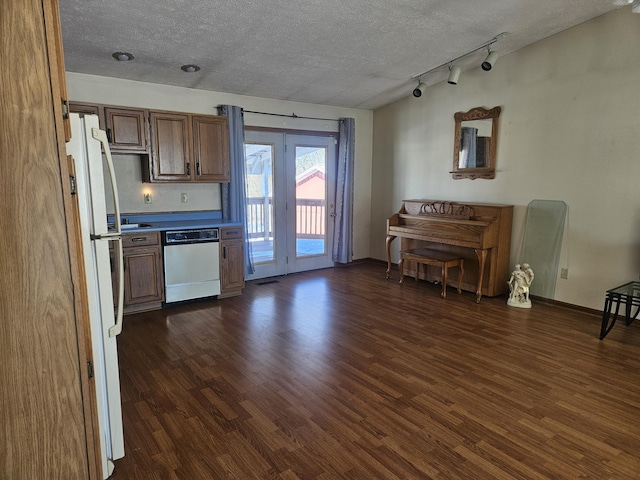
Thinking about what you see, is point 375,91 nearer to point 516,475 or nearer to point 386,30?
point 386,30

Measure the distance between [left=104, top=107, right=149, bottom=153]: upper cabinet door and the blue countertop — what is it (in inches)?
30.8

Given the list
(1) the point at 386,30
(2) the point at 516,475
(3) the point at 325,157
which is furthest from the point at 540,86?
(2) the point at 516,475

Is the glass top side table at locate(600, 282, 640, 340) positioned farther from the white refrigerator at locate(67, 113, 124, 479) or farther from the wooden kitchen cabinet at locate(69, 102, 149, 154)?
the wooden kitchen cabinet at locate(69, 102, 149, 154)

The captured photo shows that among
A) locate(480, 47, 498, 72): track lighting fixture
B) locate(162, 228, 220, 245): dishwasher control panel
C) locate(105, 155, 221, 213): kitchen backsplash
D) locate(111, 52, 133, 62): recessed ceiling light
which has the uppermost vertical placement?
locate(480, 47, 498, 72): track lighting fixture

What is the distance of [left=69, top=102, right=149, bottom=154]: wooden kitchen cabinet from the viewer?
152 inches

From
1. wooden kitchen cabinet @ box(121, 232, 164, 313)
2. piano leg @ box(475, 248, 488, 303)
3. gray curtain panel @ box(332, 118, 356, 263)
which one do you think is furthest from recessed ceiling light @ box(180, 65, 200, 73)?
piano leg @ box(475, 248, 488, 303)

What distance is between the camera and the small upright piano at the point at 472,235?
4398mm

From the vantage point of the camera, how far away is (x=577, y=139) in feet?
13.0

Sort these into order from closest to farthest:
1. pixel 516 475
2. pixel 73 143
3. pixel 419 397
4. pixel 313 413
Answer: pixel 73 143
pixel 516 475
pixel 313 413
pixel 419 397

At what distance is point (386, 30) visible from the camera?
354 centimetres

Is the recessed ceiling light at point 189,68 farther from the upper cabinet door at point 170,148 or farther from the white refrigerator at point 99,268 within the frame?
the white refrigerator at point 99,268

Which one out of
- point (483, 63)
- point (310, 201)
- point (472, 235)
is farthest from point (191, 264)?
point (483, 63)

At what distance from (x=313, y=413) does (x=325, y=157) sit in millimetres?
4348

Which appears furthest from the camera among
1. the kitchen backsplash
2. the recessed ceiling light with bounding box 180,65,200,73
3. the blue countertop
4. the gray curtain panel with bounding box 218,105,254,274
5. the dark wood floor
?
the gray curtain panel with bounding box 218,105,254,274
